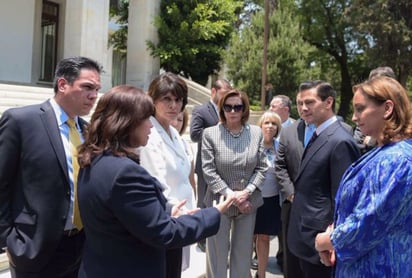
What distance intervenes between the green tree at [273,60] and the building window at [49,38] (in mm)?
8665

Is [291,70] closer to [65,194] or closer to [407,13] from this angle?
[407,13]

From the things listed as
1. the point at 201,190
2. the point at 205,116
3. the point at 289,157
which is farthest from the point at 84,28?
the point at 289,157

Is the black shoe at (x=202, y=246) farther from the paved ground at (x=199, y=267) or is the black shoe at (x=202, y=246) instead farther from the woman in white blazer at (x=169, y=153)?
the woman in white blazer at (x=169, y=153)

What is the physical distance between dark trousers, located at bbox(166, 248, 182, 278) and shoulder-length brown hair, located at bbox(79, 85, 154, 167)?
1.20 m

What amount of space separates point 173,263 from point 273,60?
20.9 metres

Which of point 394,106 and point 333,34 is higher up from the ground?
point 333,34

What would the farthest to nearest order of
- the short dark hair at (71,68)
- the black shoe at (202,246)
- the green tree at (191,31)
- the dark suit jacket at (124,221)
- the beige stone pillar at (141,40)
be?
the beige stone pillar at (141,40)
the green tree at (191,31)
the black shoe at (202,246)
the short dark hair at (71,68)
the dark suit jacket at (124,221)

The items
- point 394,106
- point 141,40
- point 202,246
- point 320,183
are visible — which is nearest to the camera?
point 394,106

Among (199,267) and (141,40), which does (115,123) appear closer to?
(199,267)

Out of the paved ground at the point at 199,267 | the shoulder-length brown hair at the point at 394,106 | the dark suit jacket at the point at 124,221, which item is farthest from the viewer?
the paved ground at the point at 199,267

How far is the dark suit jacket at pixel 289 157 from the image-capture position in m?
4.41

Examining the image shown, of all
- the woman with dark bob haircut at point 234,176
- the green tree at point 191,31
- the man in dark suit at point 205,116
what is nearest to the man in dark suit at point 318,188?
the woman with dark bob haircut at point 234,176

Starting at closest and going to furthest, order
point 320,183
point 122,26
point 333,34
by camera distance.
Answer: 1. point 320,183
2. point 122,26
3. point 333,34

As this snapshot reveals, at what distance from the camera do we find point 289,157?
4465 millimetres
